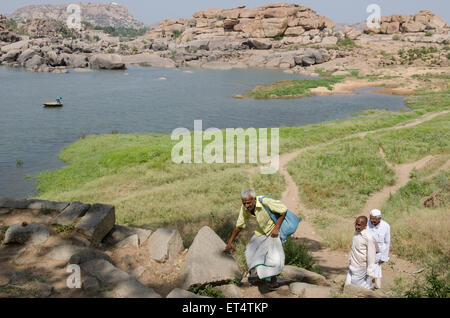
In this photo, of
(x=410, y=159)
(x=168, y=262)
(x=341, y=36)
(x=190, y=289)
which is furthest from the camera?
(x=341, y=36)

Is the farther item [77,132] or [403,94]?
[403,94]

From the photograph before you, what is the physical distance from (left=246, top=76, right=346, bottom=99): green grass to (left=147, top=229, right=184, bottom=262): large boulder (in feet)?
159

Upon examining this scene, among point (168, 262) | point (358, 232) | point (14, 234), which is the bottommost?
point (168, 262)

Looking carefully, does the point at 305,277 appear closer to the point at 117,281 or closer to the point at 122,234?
the point at 117,281

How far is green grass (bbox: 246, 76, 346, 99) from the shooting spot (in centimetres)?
5693

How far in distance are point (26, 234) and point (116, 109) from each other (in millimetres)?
38120

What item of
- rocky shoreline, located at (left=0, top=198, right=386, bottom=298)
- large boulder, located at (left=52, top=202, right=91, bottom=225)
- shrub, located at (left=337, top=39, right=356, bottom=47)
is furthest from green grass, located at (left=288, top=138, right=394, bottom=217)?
shrub, located at (left=337, top=39, right=356, bottom=47)

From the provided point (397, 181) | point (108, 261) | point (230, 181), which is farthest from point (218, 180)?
point (108, 261)

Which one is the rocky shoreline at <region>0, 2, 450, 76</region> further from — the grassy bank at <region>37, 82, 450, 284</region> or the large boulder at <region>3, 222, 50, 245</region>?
the large boulder at <region>3, 222, 50, 245</region>

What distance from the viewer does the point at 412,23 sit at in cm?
12731

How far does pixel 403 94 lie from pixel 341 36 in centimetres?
7955
